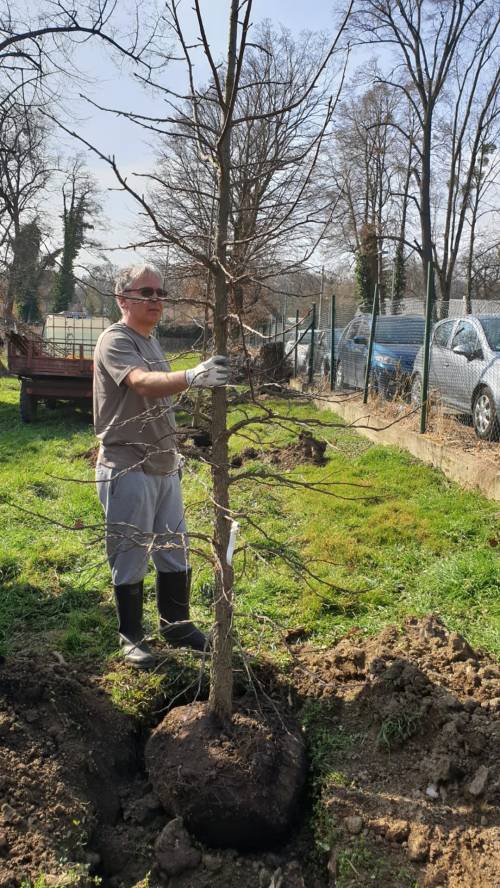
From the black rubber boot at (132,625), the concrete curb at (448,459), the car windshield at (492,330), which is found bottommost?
the black rubber boot at (132,625)

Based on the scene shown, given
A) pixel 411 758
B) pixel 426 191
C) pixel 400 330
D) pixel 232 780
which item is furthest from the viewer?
pixel 426 191

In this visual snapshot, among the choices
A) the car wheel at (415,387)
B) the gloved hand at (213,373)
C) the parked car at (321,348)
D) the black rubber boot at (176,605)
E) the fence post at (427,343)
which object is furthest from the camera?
the parked car at (321,348)

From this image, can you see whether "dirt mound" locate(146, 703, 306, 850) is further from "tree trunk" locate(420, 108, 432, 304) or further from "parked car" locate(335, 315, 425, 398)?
"tree trunk" locate(420, 108, 432, 304)

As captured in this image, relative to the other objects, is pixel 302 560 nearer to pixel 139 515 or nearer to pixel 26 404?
pixel 139 515

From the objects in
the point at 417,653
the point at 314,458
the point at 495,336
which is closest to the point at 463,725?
the point at 417,653

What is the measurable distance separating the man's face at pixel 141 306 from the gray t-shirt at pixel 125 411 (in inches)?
2.3

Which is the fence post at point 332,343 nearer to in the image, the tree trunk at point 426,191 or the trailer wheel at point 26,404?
the trailer wheel at point 26,404

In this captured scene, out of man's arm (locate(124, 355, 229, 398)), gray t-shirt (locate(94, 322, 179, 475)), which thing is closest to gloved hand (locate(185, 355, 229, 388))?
man's arm (locate(124, 355, 229, 398))

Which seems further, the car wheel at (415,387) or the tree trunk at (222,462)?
the car wheel at (415,387)

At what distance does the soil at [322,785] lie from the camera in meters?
1.95

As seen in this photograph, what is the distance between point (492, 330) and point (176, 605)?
5.85 metres

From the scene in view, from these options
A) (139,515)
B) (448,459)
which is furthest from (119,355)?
(448,459)

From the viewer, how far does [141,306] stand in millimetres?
2828

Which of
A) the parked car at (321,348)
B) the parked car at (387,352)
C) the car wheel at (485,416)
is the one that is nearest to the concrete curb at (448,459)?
the car wheel at (485,416)
